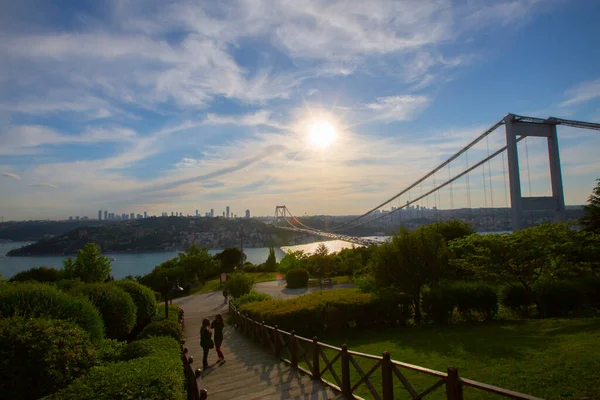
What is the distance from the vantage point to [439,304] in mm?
11680

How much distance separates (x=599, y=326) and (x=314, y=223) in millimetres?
84877

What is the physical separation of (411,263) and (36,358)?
11.3 metres

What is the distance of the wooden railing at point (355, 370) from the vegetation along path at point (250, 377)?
0.26m

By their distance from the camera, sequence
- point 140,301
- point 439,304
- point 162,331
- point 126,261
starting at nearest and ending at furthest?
point 162,331 → point 439,304 → point 140,301 → point 126,261

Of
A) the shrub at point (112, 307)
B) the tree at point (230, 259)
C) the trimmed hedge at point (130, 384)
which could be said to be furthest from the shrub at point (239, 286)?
the tree at point (230, 259)

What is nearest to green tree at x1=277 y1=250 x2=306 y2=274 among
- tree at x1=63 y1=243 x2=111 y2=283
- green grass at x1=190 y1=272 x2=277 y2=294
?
green grass at x1=190 y1=272 x2=277 y2=294

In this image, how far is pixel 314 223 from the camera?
93.5 metres

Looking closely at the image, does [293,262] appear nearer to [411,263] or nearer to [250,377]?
[411,263]

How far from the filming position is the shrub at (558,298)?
1176 centimetres

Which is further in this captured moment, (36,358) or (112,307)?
(112,307)

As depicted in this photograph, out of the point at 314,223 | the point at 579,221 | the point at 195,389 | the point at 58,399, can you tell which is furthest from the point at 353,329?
the point at 314,223

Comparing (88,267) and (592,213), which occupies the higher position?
(592,213)

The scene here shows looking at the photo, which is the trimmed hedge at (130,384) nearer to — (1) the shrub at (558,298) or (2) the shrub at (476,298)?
(2) the shrub at (476,298)

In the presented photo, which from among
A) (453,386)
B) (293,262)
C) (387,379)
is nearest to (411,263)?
(387,379)
